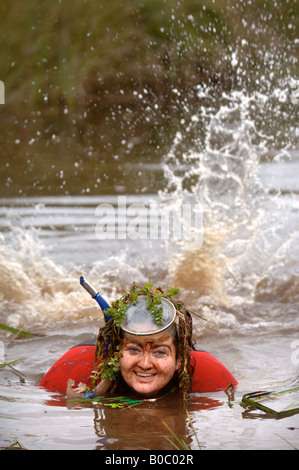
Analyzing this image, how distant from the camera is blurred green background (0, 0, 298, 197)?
41.0 ft

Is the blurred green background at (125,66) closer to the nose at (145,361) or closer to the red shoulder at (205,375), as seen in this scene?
the red shoulder at (205,375)

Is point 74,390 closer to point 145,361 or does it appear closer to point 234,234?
point 145,361

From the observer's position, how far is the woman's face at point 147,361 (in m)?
3.63

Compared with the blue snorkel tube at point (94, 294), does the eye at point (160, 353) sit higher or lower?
lower

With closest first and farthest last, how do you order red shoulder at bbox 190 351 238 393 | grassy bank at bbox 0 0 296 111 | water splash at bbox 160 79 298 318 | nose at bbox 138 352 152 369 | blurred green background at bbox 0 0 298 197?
nose at bbox 138 352 152 369
red shoulder at bbox 190 351 238 393
water splash at bbox 160 79 298 318
blurred green background at bbox 0 0 298 197
grassy bank at bbox 0 0 296 111

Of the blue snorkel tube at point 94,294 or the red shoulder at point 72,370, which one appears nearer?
the blue snorkel tube at point 94,294

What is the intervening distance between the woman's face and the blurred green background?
312 inches

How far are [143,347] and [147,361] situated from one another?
7 cm
